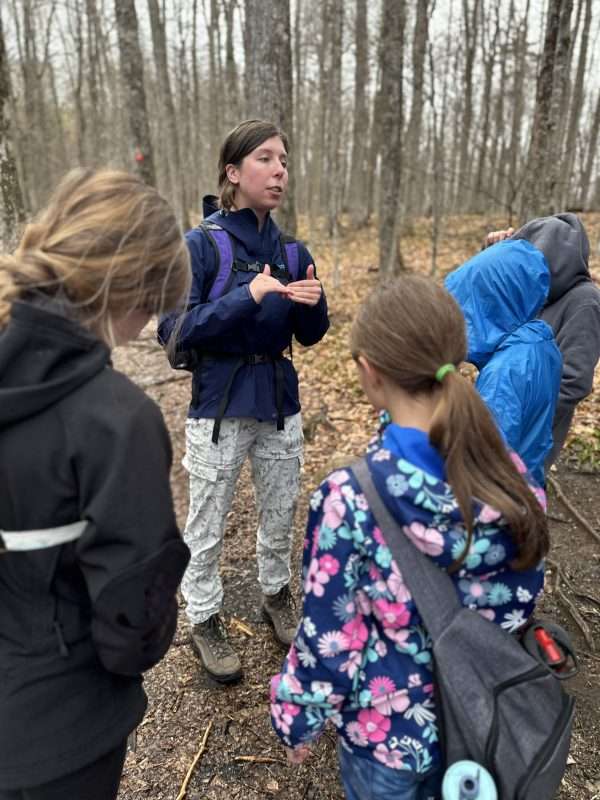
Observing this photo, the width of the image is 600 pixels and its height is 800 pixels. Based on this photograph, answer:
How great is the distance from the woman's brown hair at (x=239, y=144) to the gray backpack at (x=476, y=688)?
1702 mm

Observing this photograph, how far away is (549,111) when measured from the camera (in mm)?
6008

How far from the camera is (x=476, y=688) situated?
51.6 inches

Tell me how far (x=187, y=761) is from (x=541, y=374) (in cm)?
219

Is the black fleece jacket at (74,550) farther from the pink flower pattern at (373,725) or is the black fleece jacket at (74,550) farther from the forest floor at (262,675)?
the forest floor at (262,675)

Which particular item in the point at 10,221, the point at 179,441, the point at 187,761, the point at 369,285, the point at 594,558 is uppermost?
the point at 10,221

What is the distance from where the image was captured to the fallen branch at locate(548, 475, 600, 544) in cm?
389

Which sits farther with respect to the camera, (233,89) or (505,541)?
(233,89)

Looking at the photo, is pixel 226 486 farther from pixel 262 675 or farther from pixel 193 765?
pixel 193 765

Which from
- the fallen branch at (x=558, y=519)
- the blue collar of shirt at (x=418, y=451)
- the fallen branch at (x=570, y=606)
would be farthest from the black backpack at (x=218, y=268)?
the fallen branch at (x=558, y=519)

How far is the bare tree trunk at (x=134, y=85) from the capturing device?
9.66 m

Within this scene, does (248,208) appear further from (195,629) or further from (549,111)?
(549,111)

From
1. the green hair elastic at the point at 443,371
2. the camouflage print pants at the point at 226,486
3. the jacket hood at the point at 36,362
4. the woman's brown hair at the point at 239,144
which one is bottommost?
the camouflage print pants at the point at 226,486

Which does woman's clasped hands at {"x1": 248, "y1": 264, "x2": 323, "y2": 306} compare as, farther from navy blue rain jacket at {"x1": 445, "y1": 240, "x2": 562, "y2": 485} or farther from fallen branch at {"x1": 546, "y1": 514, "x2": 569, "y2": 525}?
fallen branch at {"x1": 546, "y1": 514, "x2": 569, "y2": 525}

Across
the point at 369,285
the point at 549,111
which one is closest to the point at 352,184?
the point at 369,285
